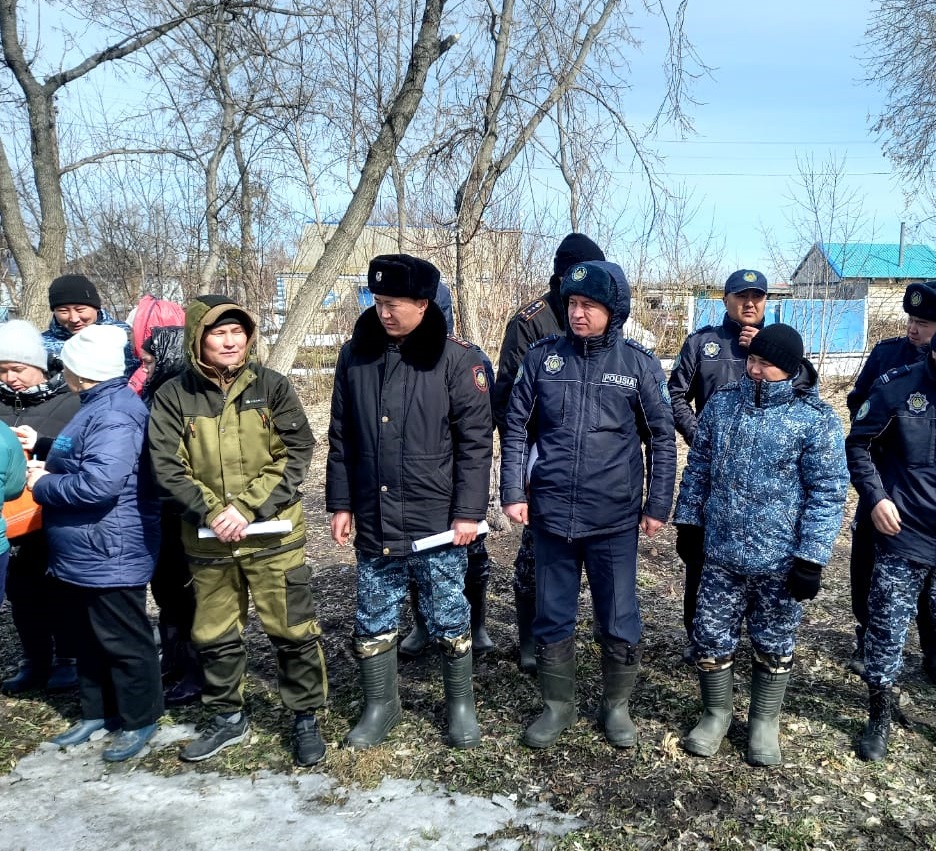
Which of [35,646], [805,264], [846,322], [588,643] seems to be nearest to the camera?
[35,646]

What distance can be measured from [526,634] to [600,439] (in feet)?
4.62

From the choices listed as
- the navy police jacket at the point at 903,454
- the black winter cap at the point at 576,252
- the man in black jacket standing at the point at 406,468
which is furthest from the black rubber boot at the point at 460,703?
the black winter cap at the point at 576,252

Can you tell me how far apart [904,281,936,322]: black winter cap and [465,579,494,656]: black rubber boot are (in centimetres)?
264

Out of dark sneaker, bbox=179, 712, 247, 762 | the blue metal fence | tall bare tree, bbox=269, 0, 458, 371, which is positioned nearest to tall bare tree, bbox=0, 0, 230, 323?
tall bare tree, bbox=269, 0, 458, 371

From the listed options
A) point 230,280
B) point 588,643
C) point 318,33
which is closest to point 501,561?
point 588,643

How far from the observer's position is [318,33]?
8.58 m

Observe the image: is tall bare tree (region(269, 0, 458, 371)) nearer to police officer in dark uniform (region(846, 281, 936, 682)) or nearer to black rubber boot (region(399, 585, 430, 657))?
black rubber boot (region(399, 585, 430, 657))

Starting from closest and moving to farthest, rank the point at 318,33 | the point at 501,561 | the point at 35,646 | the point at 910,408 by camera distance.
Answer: the point at 910,408, the point at 35,646, the point at 501,561, the point at 318,33

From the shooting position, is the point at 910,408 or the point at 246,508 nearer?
the point at 246,508

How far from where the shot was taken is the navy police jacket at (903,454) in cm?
314

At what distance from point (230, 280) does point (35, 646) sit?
12.0 meters

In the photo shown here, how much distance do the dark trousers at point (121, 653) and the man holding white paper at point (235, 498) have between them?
0.28 m

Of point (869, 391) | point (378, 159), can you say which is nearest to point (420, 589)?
point (869, 391)

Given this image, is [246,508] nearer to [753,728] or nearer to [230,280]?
[753,728]
